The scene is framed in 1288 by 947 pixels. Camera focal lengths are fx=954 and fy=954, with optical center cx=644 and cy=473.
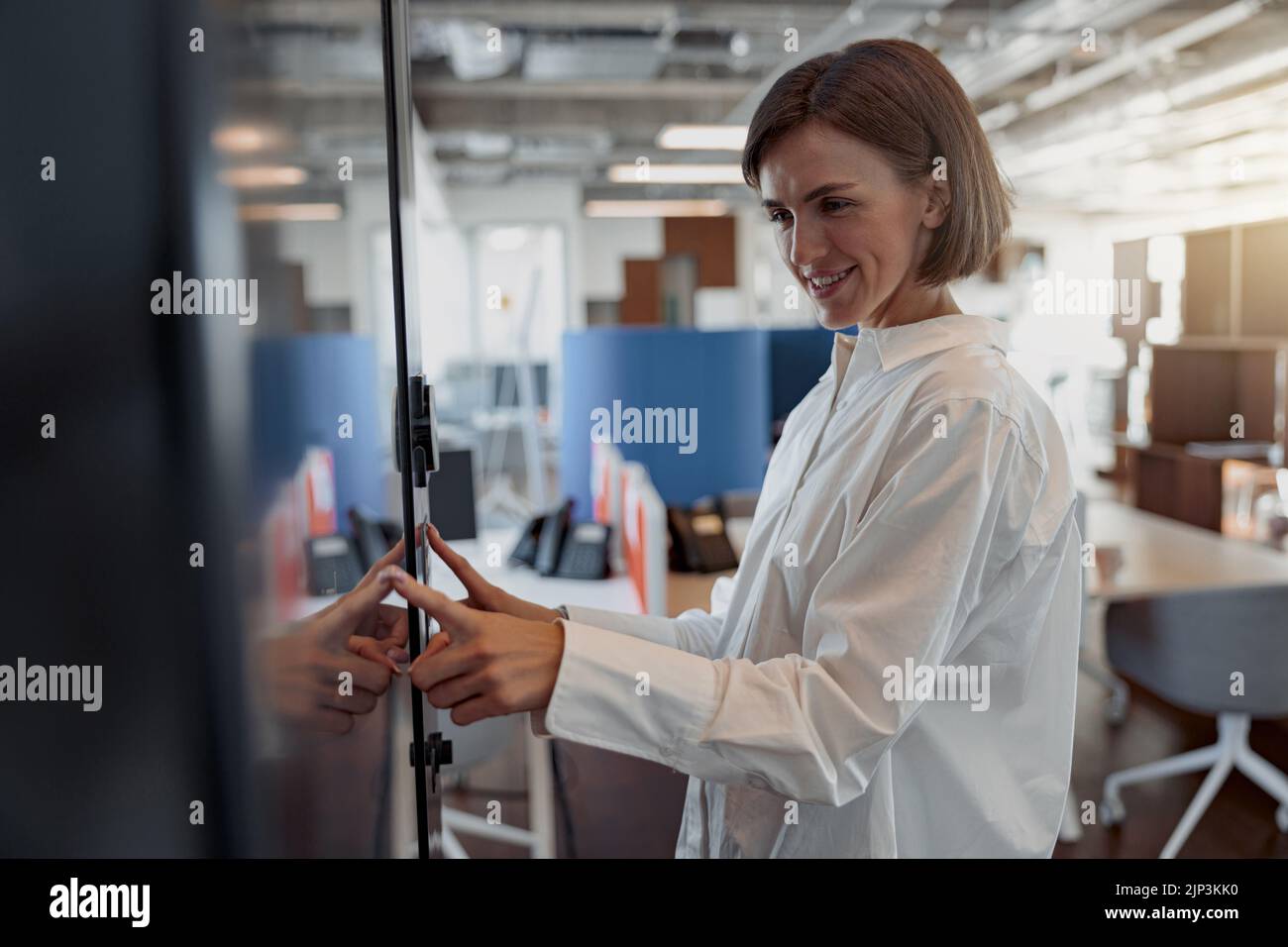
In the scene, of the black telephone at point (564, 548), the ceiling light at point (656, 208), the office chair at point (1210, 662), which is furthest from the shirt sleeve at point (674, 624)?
the ceiling light at point (656, 208)

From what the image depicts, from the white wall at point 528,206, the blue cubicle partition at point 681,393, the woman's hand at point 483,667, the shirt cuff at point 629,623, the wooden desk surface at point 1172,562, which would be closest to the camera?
the woman's hand at point 483,667

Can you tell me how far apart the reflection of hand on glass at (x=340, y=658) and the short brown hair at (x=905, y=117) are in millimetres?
562

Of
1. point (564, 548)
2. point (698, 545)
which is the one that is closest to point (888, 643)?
point (698, 545)

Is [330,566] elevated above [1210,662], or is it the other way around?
[330,566]

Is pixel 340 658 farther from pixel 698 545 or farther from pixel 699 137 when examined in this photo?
pixel 699 137

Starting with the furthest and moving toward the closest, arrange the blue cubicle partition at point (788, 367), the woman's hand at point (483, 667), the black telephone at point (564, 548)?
the blue cubicle partition at point (788, 367)
the black telephone at point (564, 548)
the woman's hand at point (483, 667)

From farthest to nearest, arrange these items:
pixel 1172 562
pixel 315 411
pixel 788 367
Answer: pixel 788 367 → pixel 1172 562 → pixel 315 411

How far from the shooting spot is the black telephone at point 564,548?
2.45m

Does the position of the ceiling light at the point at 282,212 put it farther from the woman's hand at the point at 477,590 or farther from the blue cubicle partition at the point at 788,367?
the blue cubicle partition at the point at 788,367

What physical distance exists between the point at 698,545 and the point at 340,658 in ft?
4.79

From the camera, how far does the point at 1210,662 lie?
96.7 inches

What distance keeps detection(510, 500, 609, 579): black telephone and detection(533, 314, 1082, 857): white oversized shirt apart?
4.64ft
